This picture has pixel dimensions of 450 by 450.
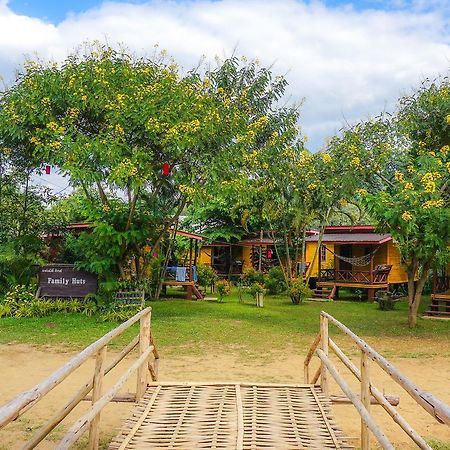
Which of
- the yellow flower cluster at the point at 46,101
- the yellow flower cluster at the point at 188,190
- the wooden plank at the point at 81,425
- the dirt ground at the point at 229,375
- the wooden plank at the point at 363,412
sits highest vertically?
the yellow flower cluster at the point at 46,101

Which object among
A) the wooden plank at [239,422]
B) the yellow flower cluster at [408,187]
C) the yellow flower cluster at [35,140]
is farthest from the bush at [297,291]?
the wooden plank at [239,422]

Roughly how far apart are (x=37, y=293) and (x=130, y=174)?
5.22 m

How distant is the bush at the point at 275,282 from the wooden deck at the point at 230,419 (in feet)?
58.1

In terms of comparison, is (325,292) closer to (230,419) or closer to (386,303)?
(386,303)

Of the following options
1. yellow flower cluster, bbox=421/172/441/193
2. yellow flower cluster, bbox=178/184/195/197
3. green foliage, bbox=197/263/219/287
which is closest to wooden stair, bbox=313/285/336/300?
green foliage, bbox=197/263/219/287

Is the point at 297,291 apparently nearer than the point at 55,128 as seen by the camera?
No

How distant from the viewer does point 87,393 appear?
4.46 meters

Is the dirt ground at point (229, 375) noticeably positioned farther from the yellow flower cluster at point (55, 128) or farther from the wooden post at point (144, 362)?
the yellow flower cluster at point (55, 128)

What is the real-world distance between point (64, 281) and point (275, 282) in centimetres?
1094

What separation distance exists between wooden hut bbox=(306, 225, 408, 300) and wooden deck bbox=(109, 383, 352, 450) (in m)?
16.7

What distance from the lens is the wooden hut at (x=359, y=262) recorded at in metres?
22.1

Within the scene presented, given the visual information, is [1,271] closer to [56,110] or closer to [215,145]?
[56,110]

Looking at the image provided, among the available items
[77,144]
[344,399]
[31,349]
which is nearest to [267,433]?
[344,399]

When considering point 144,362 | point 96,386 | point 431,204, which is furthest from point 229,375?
point 431,204
